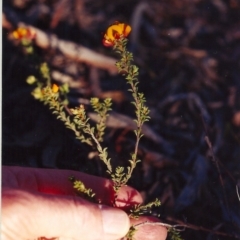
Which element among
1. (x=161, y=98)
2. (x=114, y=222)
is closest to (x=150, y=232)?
(x=114, y=222)

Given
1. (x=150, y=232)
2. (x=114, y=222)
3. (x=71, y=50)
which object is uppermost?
(x=71, y=50)

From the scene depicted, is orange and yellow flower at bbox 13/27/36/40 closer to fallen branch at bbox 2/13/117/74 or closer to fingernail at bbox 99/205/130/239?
fallen branch at bbox 2/13/117/74

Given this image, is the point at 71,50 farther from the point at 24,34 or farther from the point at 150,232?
the point at 150,232

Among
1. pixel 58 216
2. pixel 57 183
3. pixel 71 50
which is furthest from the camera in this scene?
pixel 71 50

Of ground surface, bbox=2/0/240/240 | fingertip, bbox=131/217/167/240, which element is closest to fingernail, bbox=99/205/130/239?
fingertip, bbox=131/217/167/240

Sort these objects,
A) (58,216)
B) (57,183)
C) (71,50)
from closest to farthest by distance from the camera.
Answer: (58,216) < (57,183) < (71,50)

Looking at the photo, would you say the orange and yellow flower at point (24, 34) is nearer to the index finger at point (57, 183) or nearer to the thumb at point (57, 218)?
the index finger at point (57, 183)

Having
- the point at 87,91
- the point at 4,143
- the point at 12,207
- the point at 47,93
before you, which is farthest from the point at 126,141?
the point at 12,207
